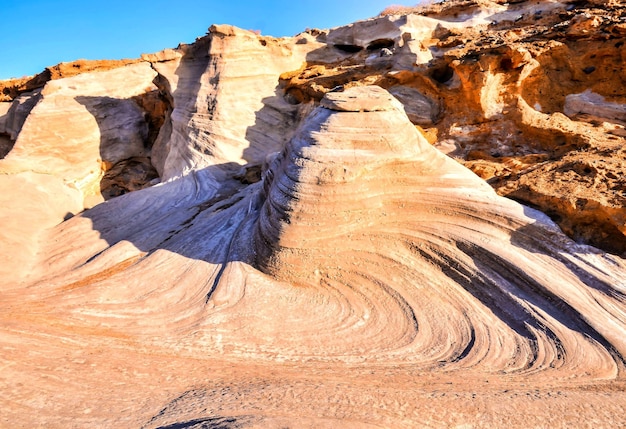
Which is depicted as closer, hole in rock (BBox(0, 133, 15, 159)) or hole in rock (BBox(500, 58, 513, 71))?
hole in rock (BBox(500, 58, 513, 71))

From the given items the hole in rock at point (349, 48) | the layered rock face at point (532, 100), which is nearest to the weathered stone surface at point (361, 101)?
the layered rock face at point (532, 100)

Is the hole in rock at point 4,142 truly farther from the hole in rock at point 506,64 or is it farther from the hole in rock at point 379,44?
the hole in rock at point 506,64

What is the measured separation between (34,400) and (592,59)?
8.73 metres

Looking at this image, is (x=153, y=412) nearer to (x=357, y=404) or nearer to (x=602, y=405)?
(x=357, y=404)

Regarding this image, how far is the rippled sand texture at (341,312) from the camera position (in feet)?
7.48

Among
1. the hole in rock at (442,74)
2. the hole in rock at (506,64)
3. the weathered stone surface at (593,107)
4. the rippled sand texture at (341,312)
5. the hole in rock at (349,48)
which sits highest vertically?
the hole in rock at (349,48)

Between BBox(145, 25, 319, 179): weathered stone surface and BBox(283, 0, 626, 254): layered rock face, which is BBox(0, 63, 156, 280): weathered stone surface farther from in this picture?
BBox(283, 0, 626, 254): layered rock face

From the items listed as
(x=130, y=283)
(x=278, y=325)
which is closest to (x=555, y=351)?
(x=278, y=325)

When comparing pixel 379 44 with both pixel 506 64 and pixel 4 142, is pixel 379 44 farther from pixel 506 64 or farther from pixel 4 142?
pixel 4 142

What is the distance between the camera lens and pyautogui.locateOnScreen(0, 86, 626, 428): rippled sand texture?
7.48 feet

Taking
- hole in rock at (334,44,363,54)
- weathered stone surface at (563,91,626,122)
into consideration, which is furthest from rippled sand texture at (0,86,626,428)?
hole in rock at (334,44,363,54)

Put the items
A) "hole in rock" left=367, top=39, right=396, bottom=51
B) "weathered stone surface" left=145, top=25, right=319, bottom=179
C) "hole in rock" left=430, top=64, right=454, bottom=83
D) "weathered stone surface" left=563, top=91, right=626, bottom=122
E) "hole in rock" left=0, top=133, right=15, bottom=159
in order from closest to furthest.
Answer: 1. "weathered stone surface" left=563, top=91, right=626, bottom=122
2. "hole in rock" left=430, top=64, right=454, bottom=83
3. "weathered stone surface" left=145, top=25, right=319, bottom=179
4. "hole in rock" left=367, top=39, right=396, bottom=51
5. "hole in rock" left=0, top=133, right=15, bottom=159

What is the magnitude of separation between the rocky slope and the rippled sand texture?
2cm

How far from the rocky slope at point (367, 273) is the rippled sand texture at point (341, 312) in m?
0.02
